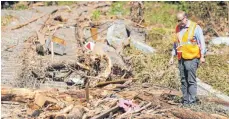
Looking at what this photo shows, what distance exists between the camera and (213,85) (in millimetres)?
9352

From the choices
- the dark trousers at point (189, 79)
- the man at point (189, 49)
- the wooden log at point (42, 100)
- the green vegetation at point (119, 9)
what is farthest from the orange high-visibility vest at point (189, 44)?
the green vegetation at point (119, 9)

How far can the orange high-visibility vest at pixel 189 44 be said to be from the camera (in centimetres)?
755

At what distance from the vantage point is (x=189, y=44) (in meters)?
7.62

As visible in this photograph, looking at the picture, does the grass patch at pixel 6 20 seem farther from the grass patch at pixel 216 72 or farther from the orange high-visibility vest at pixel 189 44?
the orange high-visibility vest at pixel 189 44

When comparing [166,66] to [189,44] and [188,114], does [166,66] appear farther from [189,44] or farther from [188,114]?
[188,114]

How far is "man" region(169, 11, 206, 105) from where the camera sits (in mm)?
7523

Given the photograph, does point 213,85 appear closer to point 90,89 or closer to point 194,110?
point 194,110

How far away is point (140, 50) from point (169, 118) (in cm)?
460

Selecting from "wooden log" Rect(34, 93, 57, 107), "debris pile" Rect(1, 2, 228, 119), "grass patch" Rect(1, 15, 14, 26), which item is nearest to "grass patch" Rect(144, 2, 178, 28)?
"debris pile" Rect(1, 2, 228, 119)

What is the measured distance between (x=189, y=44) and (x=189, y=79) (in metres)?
0.59

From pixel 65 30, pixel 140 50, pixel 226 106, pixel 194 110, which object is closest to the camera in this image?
pixel 194 110

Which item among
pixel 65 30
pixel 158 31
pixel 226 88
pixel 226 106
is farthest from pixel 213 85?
pixel 65 30

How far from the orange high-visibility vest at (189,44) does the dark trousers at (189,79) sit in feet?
0.35

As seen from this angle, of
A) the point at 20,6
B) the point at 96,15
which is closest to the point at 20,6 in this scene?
the point at 20,6
